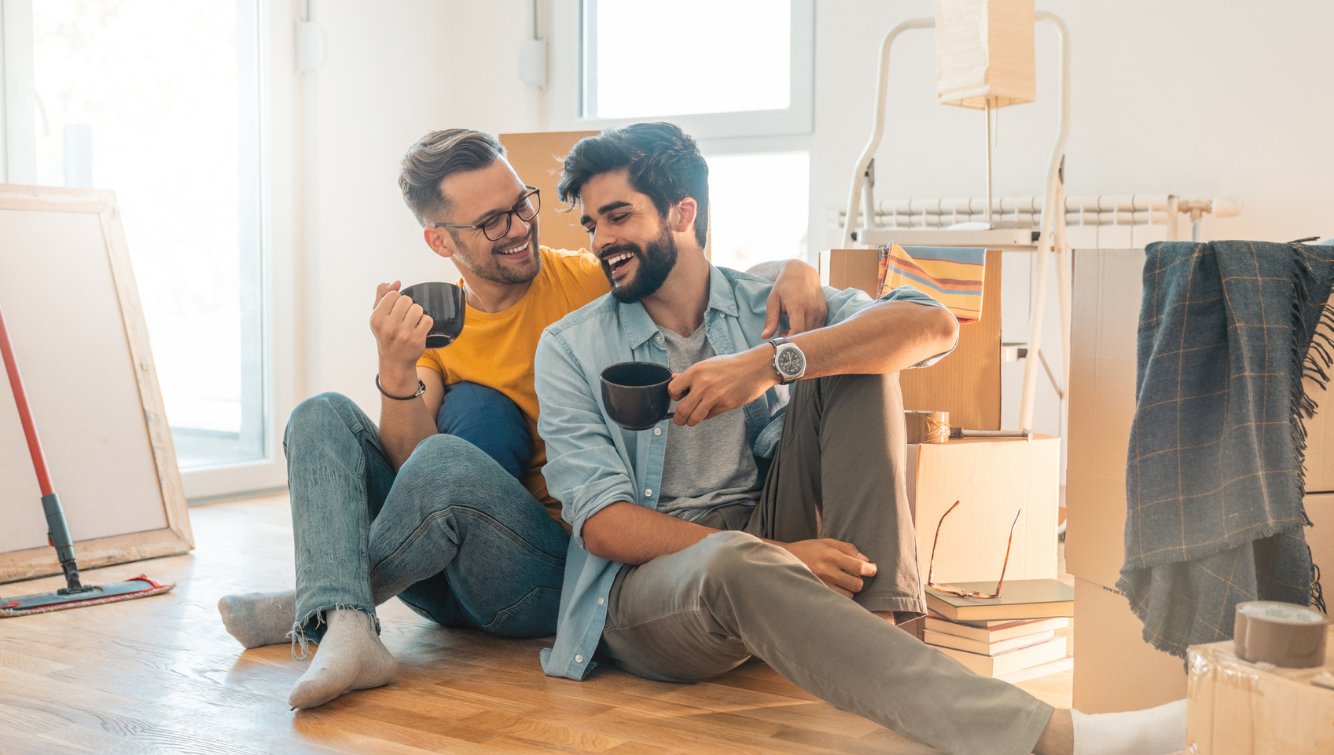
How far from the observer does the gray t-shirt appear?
155 cm

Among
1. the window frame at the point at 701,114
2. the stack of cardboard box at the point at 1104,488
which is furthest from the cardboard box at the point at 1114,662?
the window frame at the point at 701,114

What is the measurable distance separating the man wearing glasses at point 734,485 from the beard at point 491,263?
0.20 metres

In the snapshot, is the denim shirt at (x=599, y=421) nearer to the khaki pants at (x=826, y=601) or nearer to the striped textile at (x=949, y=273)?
the khaki pants at (x=826, y=601)

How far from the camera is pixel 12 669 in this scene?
1663mm

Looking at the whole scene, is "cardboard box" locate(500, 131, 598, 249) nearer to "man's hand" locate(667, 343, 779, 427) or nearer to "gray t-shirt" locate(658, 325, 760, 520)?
"gray t-shirt" locate(658, 325, 760, 520)

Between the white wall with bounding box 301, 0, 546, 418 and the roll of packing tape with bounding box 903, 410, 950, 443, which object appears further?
the white wall with bounding box 301, 0, 546, 418

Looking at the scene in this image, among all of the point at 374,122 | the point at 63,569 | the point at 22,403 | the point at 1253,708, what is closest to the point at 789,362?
the point at 1253,708

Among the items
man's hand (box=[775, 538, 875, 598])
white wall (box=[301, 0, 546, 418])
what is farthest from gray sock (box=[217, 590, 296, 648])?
white wall (box=[301, 0, 546, 418])

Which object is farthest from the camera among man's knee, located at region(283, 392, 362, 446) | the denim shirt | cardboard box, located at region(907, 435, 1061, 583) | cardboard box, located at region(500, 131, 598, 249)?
cardboard box, located at region(500, 131, 598, 249)

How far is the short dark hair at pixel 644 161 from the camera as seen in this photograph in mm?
1607

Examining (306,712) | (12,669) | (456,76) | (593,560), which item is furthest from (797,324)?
(456,76)

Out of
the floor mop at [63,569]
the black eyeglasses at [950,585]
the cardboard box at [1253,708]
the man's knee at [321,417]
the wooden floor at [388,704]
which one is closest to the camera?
the cardboard box at [1253,708]

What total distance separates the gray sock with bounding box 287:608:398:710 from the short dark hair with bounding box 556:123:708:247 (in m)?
0.71

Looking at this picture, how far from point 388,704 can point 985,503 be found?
1.12 metres
